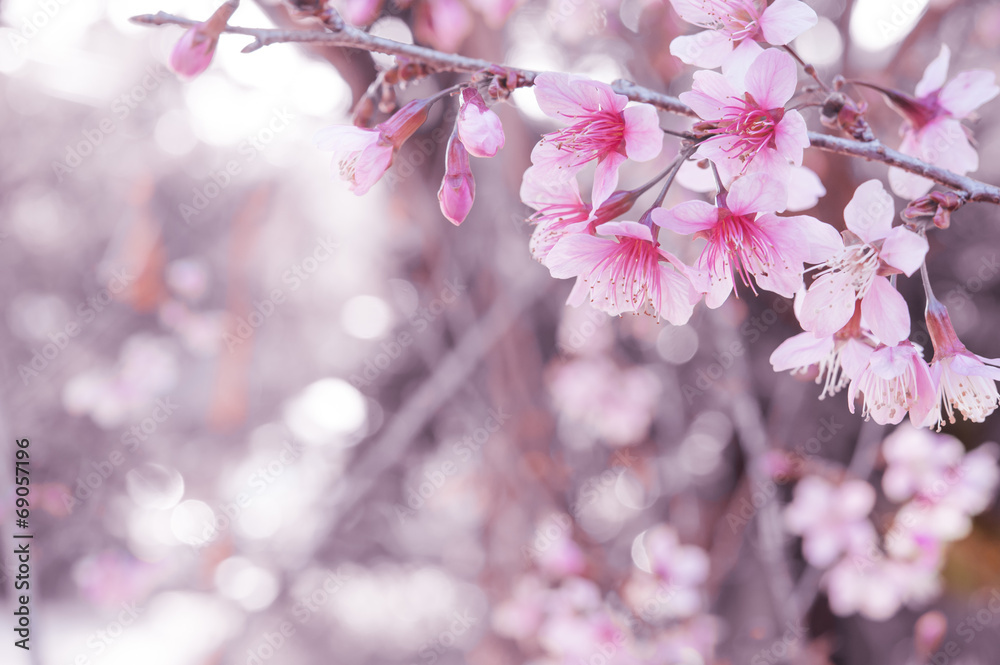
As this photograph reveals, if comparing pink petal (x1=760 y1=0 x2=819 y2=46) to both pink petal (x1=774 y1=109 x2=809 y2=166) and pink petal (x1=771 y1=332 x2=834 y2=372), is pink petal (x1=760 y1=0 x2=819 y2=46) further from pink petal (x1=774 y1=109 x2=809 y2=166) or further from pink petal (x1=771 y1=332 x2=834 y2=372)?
pink petal (x1=771 y1=332 x2=834 y2=372)

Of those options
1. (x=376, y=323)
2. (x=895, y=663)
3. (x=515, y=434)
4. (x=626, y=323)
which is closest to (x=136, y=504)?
(x=376, y=323)

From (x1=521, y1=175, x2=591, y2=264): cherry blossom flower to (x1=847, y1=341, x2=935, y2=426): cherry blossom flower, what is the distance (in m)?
0.31


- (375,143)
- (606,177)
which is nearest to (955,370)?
(606,177)

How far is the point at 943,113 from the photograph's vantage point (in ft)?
2.07

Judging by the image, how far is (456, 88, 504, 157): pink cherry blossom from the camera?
50 cm

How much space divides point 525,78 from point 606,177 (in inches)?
4.8

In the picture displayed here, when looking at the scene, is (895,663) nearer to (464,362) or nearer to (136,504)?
(464,362)

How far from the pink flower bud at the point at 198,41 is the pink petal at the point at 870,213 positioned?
0.60 metres

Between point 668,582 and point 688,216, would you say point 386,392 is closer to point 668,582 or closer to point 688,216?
point 668,582

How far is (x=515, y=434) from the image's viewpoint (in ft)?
5.98

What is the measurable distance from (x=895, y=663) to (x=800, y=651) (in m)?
0.59

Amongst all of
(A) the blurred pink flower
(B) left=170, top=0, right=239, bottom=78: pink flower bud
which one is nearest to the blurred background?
(A) the blurred pink flower

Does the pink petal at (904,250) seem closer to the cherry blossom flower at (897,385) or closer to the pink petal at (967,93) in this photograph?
the cherry blossom flower at (897,385)

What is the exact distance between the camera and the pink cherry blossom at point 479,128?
1.63 ft
